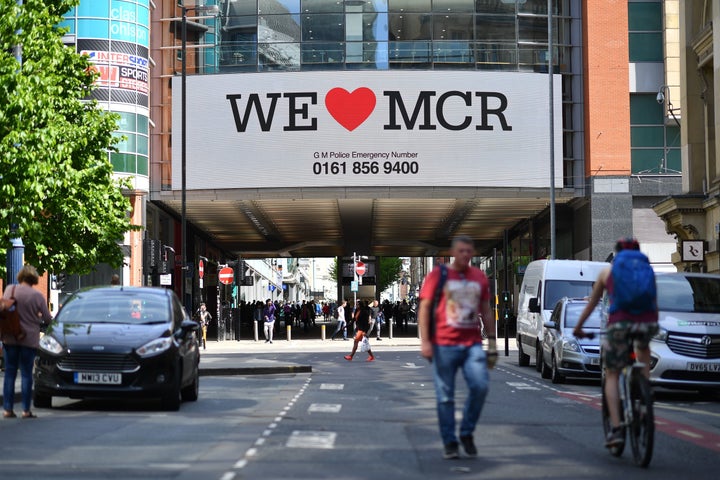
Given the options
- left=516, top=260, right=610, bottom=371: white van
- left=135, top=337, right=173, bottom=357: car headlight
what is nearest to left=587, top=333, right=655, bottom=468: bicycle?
left=135, top=337, right=173, bottom=357: car headlight

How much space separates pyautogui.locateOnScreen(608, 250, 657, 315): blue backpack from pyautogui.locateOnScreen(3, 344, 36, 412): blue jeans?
718cm

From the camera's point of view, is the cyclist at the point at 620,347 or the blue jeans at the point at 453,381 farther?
the cyclist at the point at 620,347

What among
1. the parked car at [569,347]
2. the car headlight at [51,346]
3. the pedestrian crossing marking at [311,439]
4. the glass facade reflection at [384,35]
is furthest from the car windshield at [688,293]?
the glass facade reflection at [384,35]

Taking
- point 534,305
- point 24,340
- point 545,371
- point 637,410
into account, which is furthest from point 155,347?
point 534,305

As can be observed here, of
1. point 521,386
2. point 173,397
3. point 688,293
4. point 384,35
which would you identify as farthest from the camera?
point 384,35

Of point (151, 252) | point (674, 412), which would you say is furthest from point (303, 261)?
point (674, 412)

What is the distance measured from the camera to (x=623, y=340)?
33.8 feet

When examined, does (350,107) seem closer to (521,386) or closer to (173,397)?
(521,386)

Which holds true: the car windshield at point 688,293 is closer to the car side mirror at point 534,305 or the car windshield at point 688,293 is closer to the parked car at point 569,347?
the parked car at point 569,347

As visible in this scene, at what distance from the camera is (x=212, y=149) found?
51531mm

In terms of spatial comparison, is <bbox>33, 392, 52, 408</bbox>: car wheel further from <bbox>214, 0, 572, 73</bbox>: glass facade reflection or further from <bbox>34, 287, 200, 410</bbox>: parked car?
<bbox>214, 0, 572, 73</bbox>: glass facade reflection

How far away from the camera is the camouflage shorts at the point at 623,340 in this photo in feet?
33.6

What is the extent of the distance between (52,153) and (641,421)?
17.0 meters

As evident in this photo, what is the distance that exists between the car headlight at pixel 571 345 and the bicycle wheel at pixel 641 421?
12.1 meters
